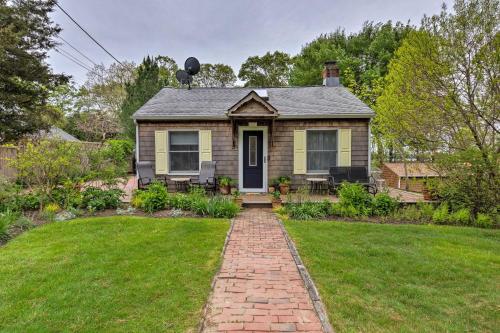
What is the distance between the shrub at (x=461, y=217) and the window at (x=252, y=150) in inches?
214

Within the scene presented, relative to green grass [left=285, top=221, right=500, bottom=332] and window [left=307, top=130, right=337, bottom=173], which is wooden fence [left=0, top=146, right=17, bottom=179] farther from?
green grass [left=285, top=221, right=500, bottom=332]

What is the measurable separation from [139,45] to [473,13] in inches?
717

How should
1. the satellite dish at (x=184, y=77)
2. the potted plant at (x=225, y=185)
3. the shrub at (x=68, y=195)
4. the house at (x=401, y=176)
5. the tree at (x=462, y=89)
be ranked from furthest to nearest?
the satellite dish at (x=184, y=77) < the house at (x=401, y=176) < the potted plant at (x=225, y=185) < the shrub at (x=68, y=195) < the tree at (x=462, y=89)

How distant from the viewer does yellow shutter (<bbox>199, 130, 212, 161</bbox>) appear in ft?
30.8

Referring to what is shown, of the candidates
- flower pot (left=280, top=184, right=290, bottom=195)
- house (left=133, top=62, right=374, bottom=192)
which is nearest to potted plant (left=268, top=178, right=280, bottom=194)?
house (left=133, top=62, right=374, bottom=192)

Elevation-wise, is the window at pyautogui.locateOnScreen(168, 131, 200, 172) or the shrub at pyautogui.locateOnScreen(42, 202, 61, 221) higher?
the window at pyautogui.locateOnScreen(168, 131, 200, 172)

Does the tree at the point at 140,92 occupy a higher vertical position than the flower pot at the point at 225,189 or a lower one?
higher

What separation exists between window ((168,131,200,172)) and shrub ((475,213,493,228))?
24.5ft

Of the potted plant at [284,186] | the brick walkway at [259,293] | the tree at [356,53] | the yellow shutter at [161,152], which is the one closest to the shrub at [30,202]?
the yellow shutter at [161,152]

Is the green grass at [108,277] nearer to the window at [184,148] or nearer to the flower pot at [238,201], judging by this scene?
the flower pot at [238,201]

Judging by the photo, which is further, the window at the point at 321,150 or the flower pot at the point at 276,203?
the window at the point at 321,150

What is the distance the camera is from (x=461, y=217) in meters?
6.47

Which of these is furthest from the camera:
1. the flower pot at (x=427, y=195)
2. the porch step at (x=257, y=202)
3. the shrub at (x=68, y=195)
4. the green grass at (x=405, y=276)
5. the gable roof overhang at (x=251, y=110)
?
the gable roof overhang at (x=251, y=110)

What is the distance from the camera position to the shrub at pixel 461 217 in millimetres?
6465
